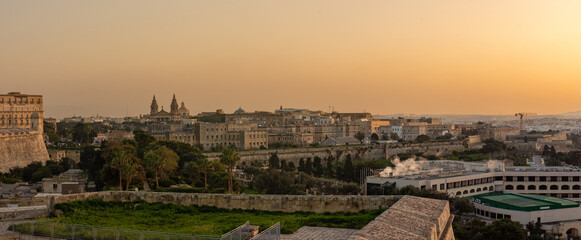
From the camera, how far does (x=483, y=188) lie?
4194 centimetres

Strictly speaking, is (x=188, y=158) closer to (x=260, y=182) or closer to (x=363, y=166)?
(x=260, y=182)

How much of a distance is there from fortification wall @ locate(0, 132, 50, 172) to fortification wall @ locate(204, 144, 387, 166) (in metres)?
20.6

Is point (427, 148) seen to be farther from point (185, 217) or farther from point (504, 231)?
point (185, 217)

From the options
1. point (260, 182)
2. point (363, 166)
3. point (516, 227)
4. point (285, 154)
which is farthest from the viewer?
point (285, 154)

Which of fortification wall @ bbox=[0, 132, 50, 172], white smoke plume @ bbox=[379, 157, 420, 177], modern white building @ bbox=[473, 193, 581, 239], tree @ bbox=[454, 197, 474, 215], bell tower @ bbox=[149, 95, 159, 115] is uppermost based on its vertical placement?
bell tower @ bbox=[149, 95, 159, 115]

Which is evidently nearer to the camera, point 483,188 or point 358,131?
point 483,188

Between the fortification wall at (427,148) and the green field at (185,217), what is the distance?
240ft

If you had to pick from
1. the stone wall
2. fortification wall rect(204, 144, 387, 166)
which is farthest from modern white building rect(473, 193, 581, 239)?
fortification wall rect(204, 144, 387, 166)

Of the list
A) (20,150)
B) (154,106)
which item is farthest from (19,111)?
(154,106)

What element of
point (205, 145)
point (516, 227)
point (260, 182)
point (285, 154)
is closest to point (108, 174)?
point (260, 182)

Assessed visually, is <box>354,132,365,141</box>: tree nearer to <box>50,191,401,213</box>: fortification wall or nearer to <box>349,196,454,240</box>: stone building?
<box>50,191,401,213</box>: fortification wall

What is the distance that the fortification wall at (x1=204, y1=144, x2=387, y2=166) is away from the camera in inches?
2889

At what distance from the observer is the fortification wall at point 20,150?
153 feet

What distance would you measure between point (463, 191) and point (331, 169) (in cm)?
1940
